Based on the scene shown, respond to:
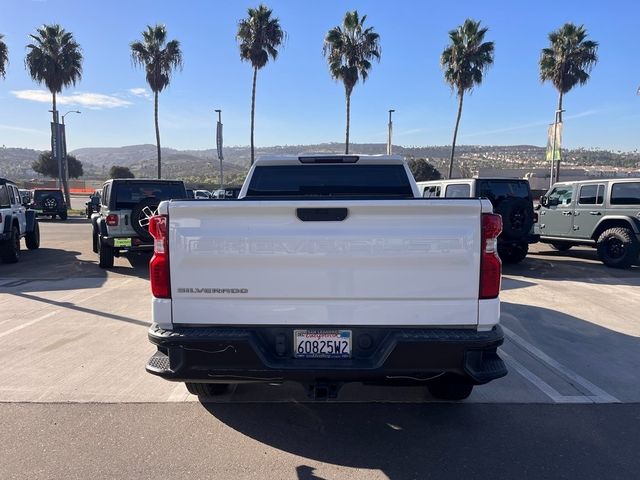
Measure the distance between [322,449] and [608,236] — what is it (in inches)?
441

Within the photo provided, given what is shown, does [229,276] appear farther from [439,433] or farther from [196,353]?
[439,433]

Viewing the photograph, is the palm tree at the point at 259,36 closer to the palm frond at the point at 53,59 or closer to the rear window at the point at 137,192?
the palm frond at the point at 53,59

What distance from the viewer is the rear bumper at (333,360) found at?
3.19 metres

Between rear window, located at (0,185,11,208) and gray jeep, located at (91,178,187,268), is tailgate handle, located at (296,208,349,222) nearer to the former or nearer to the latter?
gray jeep, located at (91,178,187,268)

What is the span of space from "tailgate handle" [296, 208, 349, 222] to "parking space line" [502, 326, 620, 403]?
308 centimetres

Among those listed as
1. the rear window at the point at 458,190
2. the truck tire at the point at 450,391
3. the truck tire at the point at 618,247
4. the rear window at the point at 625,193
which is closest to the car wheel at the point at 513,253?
the rear window at the point at 458,190

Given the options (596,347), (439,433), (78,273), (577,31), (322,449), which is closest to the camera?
(322,449)

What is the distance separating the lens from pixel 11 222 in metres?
12.5

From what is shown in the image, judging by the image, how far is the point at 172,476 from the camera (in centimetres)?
323

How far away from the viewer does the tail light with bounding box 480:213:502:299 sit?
3.17m

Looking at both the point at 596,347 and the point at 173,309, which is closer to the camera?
the point at 173,309

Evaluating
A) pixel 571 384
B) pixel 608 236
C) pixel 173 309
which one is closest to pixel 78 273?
pixel 173 309

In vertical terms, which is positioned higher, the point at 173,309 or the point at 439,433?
the point at 173,309

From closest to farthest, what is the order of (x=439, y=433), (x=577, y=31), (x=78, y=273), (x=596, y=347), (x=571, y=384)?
(x=439, y=433) → (x=571, y=384) → (x=596, y=347) → (x=78, y=273) → (x=577, y=31)
